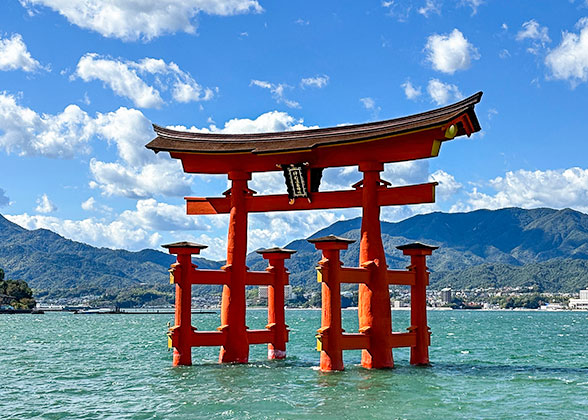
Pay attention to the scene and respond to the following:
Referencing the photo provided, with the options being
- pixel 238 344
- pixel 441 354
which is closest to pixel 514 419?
pixel 238 344

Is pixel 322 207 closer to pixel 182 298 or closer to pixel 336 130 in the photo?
pixel 336 130

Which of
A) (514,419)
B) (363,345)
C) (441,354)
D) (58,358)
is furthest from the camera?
(441,354)

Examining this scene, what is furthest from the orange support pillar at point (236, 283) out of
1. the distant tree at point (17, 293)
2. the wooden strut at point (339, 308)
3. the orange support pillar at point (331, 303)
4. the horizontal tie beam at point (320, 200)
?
the distant tree at point (17, 293)

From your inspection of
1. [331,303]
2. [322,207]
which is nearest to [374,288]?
[331,303]

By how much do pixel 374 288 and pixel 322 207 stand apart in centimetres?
323

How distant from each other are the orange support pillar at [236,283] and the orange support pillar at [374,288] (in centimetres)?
392

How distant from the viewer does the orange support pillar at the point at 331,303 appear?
1897 centimetres

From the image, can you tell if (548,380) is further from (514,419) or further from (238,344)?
(238,344)

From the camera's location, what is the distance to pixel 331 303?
62.5ft

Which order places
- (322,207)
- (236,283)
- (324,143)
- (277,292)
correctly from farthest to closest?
(277,292), (236,283), (322,207), (324,143)

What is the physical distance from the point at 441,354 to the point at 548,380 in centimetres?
1317

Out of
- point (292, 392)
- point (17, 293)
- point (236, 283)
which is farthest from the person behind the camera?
point (17, 293)

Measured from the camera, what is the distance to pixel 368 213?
67.1 feet

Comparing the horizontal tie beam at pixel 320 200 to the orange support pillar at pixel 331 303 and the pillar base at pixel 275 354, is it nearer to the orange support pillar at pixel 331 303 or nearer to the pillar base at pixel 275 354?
the orange support pillar at pixel 331 303
